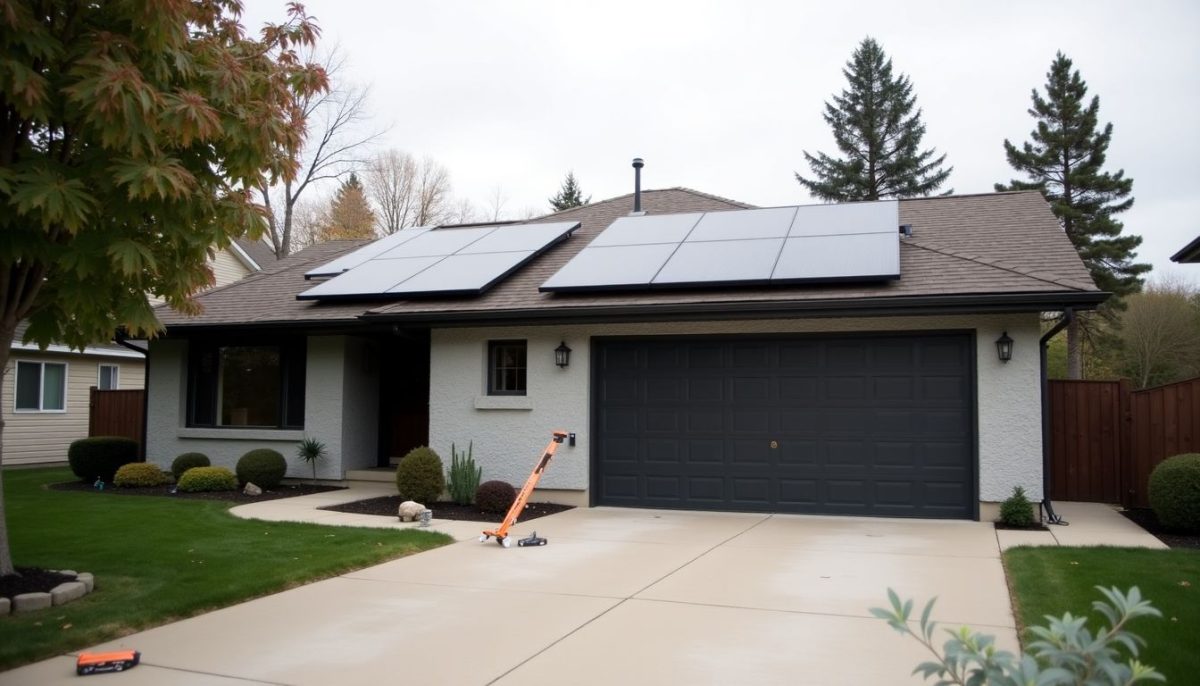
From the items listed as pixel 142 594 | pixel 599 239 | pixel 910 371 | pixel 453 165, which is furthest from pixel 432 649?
pixel 453 165

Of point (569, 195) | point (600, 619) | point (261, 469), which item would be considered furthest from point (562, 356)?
point (569, 195)

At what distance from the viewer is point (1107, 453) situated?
12.5 meters

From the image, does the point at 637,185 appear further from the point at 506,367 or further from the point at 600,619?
the point at 600,619

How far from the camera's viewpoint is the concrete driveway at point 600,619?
4.96 m

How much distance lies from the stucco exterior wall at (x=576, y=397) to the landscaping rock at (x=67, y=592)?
6.32 metres

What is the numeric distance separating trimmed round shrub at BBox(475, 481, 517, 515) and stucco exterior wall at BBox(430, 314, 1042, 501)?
0.87 meters

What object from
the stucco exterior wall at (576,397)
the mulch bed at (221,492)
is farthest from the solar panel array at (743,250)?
the mulch bed at (221,492)

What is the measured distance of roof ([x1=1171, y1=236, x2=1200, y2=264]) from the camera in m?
10.0

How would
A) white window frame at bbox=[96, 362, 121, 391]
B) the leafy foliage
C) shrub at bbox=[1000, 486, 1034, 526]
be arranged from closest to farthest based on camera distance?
1. the leafy foliage
2. shrub at bbox=[1000, 486, 1034, 526]
3. white window frame at bbox=[96, 362, 121, 391]

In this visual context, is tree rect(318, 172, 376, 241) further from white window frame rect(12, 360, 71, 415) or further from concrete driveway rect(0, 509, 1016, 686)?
concrete driveway rect(0, 509, 1016, 686)

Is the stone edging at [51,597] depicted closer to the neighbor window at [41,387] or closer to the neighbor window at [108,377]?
the neighbor window at [41,387]

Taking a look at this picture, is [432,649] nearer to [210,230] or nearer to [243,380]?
[210,230]

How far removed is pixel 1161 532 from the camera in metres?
9.80

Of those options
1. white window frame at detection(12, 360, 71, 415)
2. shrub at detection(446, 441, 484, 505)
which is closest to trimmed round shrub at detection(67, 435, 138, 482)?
white window frame at detection(12, 360, 71, 415)
